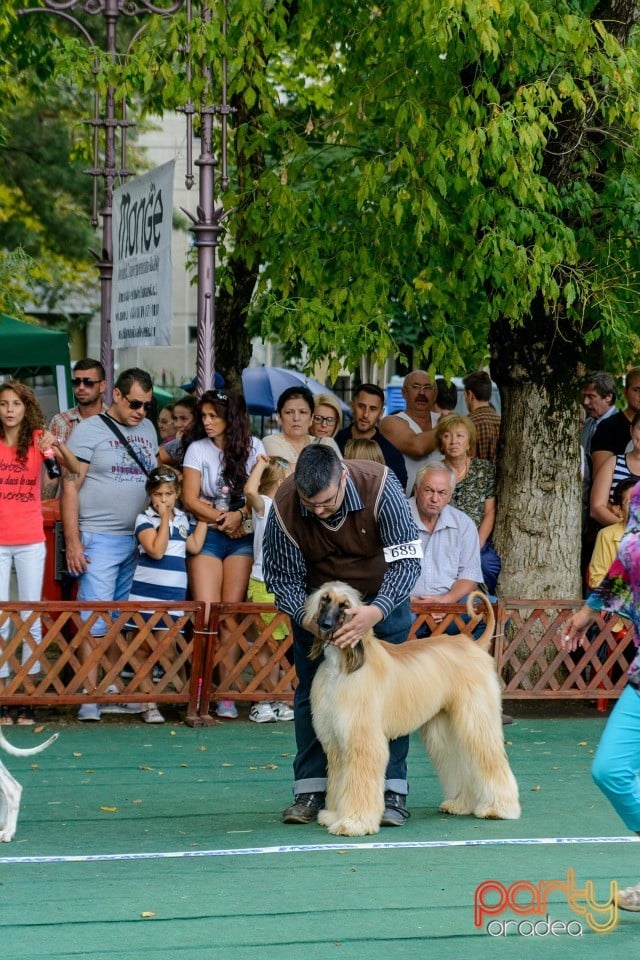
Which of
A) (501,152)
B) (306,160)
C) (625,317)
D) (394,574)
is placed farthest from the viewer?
(306,160)

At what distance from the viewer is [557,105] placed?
908 centimetres

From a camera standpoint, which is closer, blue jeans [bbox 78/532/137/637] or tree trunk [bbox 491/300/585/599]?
blue jeans [bbox 78/532/137/637]

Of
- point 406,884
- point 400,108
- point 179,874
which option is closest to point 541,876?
point 406,884

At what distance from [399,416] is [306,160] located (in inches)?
82.9

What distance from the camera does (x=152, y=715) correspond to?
30.9 feet

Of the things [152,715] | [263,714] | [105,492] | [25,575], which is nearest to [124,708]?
[152,715]

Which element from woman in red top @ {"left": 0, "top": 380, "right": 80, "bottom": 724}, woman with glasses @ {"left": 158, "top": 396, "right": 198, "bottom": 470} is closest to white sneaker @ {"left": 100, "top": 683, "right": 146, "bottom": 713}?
woman in red top @ {"left": 0, "top": 380, "right": 80, "bottom": 724}

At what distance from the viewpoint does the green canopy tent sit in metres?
17.2

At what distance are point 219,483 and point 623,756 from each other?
4.84 m

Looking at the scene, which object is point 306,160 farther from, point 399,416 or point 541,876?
point 541,876

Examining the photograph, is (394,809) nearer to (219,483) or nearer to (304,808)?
(304,808)

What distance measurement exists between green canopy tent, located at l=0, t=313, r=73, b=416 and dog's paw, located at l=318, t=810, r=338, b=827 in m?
11.2

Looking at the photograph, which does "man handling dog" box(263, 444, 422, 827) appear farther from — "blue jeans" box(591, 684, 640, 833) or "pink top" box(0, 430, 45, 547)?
"pink top" box(0, 430, 45, 547)

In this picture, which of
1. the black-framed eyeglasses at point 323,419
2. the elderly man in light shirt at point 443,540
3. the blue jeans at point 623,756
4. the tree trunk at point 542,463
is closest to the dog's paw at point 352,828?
the blue jeans at point 623,756
